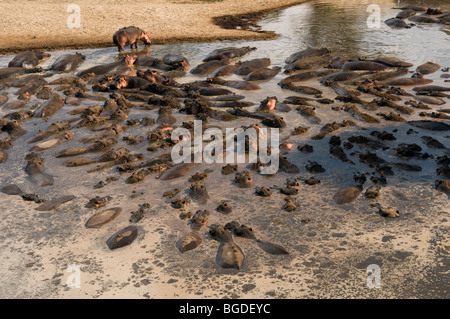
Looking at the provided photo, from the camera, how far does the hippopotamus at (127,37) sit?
17.5m

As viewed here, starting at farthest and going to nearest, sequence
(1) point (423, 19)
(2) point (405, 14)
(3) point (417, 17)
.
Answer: (2) point (405, 14), (3) point (417, 17), (1) point (423, 19)

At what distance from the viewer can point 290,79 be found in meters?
13.8

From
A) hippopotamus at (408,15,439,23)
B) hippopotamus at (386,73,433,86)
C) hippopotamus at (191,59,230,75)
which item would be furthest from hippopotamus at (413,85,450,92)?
hippopotamus at (408,15,439,23)

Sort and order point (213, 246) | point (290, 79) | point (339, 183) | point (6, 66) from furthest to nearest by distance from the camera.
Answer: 1. point (6, 66)
2. point (290, 79)
3. point (339, 183)
4. point (213, 246)

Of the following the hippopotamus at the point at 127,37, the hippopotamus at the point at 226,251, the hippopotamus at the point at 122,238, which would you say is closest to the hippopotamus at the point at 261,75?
the hippopotamus at the point at 127,37

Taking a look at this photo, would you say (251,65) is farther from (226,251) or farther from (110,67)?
(226,251)

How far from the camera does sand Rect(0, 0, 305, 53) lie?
19312 mm

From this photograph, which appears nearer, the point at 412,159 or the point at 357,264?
the point at 357,264

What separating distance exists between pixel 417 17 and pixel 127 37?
1509 cm

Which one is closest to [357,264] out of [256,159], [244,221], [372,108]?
[244,221]

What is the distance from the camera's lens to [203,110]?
1126 centimetres

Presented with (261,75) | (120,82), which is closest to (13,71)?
(120,82)

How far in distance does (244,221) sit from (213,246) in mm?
774

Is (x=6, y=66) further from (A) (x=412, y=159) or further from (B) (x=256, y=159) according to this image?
(A) (x=412, y=159)
